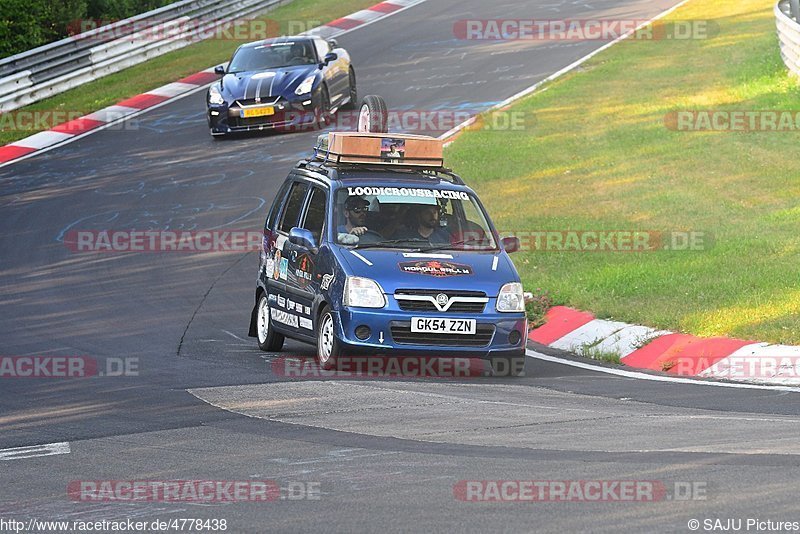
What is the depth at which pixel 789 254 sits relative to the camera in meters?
15.5

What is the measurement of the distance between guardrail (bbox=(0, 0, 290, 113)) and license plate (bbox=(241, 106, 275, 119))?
20.6ft

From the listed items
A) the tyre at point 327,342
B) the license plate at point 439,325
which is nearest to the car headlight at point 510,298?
the license plate at point 439,325

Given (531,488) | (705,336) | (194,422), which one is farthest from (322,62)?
(531,488)

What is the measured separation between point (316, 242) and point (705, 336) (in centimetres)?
374

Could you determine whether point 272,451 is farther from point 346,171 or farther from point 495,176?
point 495,176

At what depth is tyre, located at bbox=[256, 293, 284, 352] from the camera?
13320 millimetres
